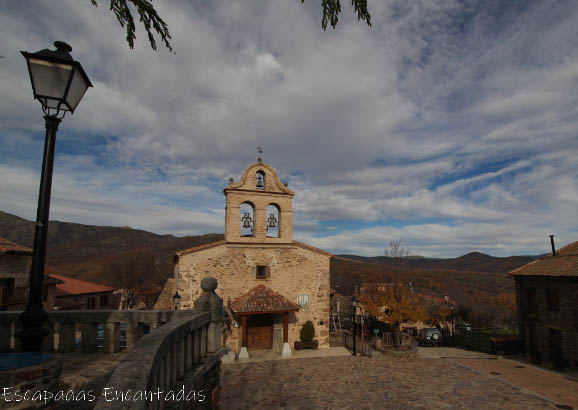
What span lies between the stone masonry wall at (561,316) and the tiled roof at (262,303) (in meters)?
14.5

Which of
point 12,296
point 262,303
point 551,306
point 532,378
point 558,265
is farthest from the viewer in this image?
point 558,265

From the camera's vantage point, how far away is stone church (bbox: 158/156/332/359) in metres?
15.6

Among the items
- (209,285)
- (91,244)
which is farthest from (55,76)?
(91,244)

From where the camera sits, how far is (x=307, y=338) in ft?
54.9

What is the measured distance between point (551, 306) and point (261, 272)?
16.9 meters

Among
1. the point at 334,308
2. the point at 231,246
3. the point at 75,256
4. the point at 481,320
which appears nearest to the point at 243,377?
the point at 231,246

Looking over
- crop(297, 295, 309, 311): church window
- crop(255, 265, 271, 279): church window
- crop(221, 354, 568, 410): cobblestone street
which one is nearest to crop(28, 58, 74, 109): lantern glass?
crop(221, 354, 568, 410): cobblestone street

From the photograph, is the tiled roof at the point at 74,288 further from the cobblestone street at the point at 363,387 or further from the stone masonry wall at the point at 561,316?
the stone masonry wall at the point at 561,316

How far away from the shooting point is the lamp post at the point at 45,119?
2.90 m

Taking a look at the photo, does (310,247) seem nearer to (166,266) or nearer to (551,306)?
(551,306)

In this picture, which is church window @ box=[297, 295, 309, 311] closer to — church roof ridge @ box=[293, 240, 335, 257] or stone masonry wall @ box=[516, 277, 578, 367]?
church roof ridge @ box=[293, 240, 335, 257]

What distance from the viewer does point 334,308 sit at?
2912 centimetres

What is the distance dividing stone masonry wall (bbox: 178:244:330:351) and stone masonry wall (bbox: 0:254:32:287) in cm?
928

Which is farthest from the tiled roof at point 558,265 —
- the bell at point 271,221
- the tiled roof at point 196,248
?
the tiled roof at point 196,248
